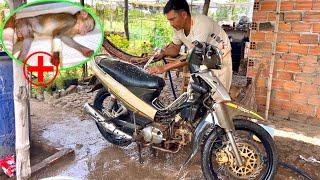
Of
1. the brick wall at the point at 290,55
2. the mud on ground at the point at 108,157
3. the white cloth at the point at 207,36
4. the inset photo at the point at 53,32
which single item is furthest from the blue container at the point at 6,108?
the brick wall at the point at 290,55

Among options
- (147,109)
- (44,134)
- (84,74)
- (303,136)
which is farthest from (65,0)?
(84,74)

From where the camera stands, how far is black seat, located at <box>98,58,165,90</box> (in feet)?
11.4

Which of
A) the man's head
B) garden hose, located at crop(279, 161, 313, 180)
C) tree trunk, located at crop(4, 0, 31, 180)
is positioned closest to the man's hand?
the man's head

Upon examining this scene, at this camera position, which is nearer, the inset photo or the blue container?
the inset photo

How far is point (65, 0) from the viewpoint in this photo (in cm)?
217

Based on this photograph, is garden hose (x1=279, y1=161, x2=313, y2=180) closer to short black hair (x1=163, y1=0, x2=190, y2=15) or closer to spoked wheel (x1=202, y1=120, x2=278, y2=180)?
spoked wheel (x1=202, y1=120, x2=278, y2=180)

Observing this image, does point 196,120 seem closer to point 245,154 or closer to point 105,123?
point 245,154

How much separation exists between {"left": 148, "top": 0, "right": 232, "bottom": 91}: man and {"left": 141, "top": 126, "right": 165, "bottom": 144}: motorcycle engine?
63 cm

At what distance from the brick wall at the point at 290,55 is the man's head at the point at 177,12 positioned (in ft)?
6.12

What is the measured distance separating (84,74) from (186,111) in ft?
15.0

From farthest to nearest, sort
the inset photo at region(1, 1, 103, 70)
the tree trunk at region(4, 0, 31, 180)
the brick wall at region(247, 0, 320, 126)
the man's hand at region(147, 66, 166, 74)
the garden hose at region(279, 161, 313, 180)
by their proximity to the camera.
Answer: the brick wall at region(247, 0, 320, 126) < the garden hose at region(279, 161, 313, 180) < the man's hand at region(147, 66, 166, 74) < the tree trunk at region(4, 0, 31, 180) < the inset photo at region(1, 1, 103, 70)

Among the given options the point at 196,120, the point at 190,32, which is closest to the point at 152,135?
the point at 196,120

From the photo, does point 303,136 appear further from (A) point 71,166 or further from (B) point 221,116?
(A) point 71,166

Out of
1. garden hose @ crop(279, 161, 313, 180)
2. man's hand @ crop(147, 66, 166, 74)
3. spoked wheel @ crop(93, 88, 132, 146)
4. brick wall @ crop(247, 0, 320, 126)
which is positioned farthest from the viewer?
brick wall @ crop(247, 0, 320, 126)
